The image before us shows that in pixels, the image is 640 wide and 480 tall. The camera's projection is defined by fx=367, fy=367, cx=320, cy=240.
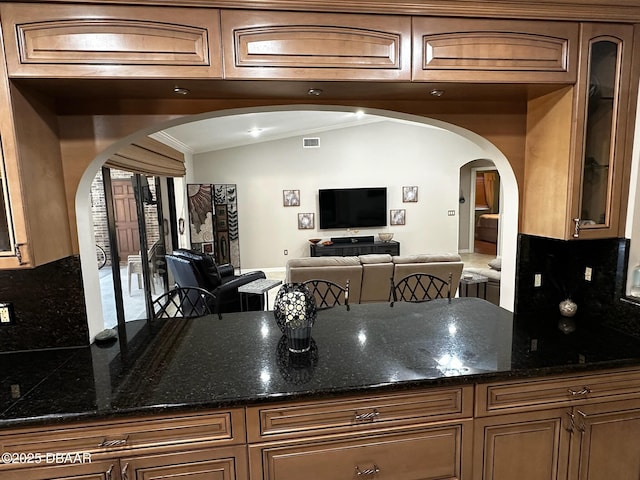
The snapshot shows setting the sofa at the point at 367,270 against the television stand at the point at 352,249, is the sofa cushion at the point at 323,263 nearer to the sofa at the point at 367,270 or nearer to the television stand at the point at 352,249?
the sofa at the point at 367,270

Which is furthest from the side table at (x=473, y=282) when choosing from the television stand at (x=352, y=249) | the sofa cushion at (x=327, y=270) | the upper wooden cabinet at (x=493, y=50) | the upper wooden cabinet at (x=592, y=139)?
the television stand at (x=352, y=249)

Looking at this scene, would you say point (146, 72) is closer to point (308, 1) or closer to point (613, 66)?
point (308, 1)

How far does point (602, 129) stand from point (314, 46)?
4.82 feet

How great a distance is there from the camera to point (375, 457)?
1527mm

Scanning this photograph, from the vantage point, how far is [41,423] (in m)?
1.29

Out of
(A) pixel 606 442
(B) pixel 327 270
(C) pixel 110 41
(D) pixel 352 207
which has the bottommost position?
(A) pixel 606 442

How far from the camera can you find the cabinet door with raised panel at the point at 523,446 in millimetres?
1595

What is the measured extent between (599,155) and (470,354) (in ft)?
3.88

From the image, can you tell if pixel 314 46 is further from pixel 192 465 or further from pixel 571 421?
pixel 571 421

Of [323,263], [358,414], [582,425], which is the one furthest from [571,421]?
[323,263]

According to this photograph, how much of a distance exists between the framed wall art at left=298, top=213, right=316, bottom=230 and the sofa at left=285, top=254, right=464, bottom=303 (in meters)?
3.58

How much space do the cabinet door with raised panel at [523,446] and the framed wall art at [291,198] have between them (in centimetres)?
653

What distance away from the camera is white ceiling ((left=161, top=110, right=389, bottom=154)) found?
528 centimetres

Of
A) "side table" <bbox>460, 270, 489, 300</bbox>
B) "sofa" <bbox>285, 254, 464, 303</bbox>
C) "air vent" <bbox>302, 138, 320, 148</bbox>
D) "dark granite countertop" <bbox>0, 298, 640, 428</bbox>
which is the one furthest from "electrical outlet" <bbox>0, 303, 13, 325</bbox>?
"air vent" <bbox>302, 138, 320, 148</bbox>
